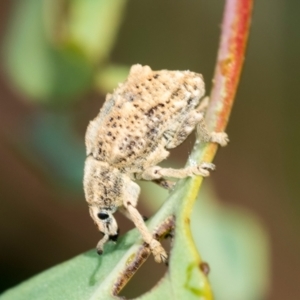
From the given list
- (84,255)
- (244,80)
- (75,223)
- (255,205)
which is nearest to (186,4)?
(244,80)

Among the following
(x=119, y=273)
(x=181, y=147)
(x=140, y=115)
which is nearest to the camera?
(x=119, y=273)

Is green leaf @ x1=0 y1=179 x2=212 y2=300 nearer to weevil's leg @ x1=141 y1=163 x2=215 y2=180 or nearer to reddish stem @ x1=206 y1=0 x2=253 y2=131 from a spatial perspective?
weevil's leg @ x1=141 y1=163 x2=215 y2=180

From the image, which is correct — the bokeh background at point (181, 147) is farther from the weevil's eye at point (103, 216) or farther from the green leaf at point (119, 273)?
the green leaf at point (119, 273)

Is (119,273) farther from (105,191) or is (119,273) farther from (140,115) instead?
(140,115)

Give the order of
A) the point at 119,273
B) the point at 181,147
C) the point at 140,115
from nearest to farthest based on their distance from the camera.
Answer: the point at 119,273, the point at 140,115, the point at 181,147

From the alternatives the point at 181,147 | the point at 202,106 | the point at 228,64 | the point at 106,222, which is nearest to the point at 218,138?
the point at 228,64

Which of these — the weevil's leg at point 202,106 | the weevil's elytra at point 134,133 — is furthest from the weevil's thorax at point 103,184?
the weevil's leg at point 202,106

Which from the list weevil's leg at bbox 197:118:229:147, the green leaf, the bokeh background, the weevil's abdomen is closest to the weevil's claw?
weevil's leg at bbox 197:118:229:147
